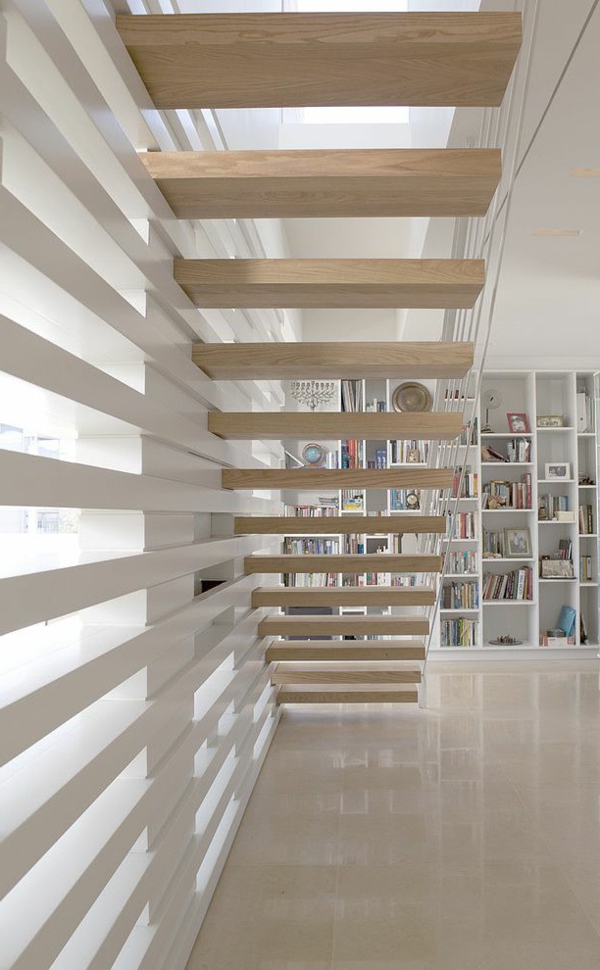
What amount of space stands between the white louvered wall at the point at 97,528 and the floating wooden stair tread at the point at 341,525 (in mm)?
614

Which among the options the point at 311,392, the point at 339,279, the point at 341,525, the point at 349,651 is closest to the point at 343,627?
the point at 349,651

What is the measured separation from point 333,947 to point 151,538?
3.96ft

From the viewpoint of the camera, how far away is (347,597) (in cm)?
389

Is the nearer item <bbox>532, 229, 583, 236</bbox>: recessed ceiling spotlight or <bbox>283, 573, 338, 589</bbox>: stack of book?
<bbox>532, 229, 583, 236</bbox>: recessed ceiling spotlight

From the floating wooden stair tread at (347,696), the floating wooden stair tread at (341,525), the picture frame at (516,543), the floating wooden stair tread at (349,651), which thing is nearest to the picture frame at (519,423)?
the picture frame at (516,543)

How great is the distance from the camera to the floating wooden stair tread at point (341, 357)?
2561mm

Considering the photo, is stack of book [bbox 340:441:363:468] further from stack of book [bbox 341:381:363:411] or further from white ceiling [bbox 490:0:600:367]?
white ceiling [bbox 490:0:600:367]

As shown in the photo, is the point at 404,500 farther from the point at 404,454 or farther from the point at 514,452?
the point at 514,452

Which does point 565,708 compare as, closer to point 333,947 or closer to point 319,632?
point 319,632

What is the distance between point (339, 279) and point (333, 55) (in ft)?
2.03

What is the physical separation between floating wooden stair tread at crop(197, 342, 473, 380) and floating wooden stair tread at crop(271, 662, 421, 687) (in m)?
2.29

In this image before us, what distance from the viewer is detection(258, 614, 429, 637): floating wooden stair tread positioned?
4121 mm

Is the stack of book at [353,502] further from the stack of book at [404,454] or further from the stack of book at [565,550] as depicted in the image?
the stack of book at [565,550]

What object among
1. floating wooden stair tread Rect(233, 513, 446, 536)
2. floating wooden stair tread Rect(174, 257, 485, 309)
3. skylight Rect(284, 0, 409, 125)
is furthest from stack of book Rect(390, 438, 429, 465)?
floating wooden stair tread Rect(174, 257, 485, 309)
